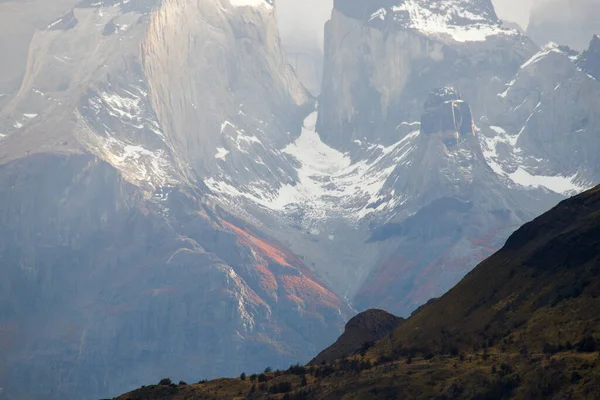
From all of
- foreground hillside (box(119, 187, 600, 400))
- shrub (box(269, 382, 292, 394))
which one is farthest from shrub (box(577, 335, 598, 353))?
shrub (box(269, 382, 292, 394))

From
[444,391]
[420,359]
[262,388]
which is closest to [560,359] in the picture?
[444,391]

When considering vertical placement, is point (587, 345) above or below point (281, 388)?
below

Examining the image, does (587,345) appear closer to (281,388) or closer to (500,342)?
(500,342)

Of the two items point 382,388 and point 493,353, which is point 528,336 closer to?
point 493,353

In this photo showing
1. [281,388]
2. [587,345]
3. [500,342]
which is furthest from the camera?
[281,388]

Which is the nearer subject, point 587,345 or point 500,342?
point 587,345

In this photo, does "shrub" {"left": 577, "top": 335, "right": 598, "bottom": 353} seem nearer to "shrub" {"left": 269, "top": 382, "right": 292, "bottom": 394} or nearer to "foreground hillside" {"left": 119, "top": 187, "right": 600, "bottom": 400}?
"foreground hillside" {"left": 119, "top": 187, "right": 600, "bottom": 400}

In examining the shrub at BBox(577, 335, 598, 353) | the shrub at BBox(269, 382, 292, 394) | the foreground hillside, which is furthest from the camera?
the shrub at BBox(269, 382, 292, 394)

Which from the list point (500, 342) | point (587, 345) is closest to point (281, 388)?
point (500, 342)

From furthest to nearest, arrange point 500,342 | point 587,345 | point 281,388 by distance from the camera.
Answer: point 281,388, point 500,342, point 587,345
